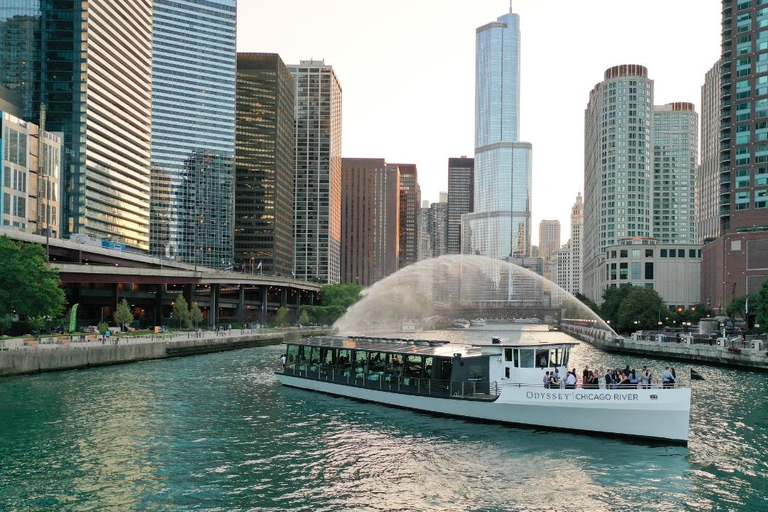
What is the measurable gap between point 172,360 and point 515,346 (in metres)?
52.1

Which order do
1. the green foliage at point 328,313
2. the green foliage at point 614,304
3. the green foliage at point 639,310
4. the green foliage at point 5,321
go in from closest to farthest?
the green foliage at point 5,321 → the green foliage at point 639,310 → the green foliage at point 614,304 → the green foliage at point 328,313

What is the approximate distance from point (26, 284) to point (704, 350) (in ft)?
268

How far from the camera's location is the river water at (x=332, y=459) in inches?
1074

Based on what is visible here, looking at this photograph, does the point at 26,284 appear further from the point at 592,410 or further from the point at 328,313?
the point at 328,313

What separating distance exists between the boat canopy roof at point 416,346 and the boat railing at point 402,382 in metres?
1.79

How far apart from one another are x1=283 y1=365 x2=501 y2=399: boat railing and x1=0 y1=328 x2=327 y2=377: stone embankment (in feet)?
79.5

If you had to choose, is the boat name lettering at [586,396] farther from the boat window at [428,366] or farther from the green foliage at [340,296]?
the green foliage at [340,296]

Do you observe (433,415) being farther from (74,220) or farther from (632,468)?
(74,220)

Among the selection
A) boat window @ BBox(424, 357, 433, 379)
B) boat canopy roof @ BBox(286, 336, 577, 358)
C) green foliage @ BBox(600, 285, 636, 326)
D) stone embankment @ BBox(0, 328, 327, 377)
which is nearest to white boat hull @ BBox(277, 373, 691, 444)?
boat window @ BBox(424, 357, 433, 379)

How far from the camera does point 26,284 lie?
247 feet

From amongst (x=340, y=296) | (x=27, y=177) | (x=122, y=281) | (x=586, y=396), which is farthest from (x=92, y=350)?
(x=340, y=296)

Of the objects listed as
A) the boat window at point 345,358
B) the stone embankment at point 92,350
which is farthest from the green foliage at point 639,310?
the boat window at point 345,358

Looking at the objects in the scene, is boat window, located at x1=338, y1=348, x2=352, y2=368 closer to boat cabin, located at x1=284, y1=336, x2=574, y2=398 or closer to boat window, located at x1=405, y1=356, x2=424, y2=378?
boat cabin, located at x1=284, y1=336, x2=574, y2=398

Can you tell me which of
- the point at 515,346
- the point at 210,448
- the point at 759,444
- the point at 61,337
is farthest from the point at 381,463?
the point at 61,337
